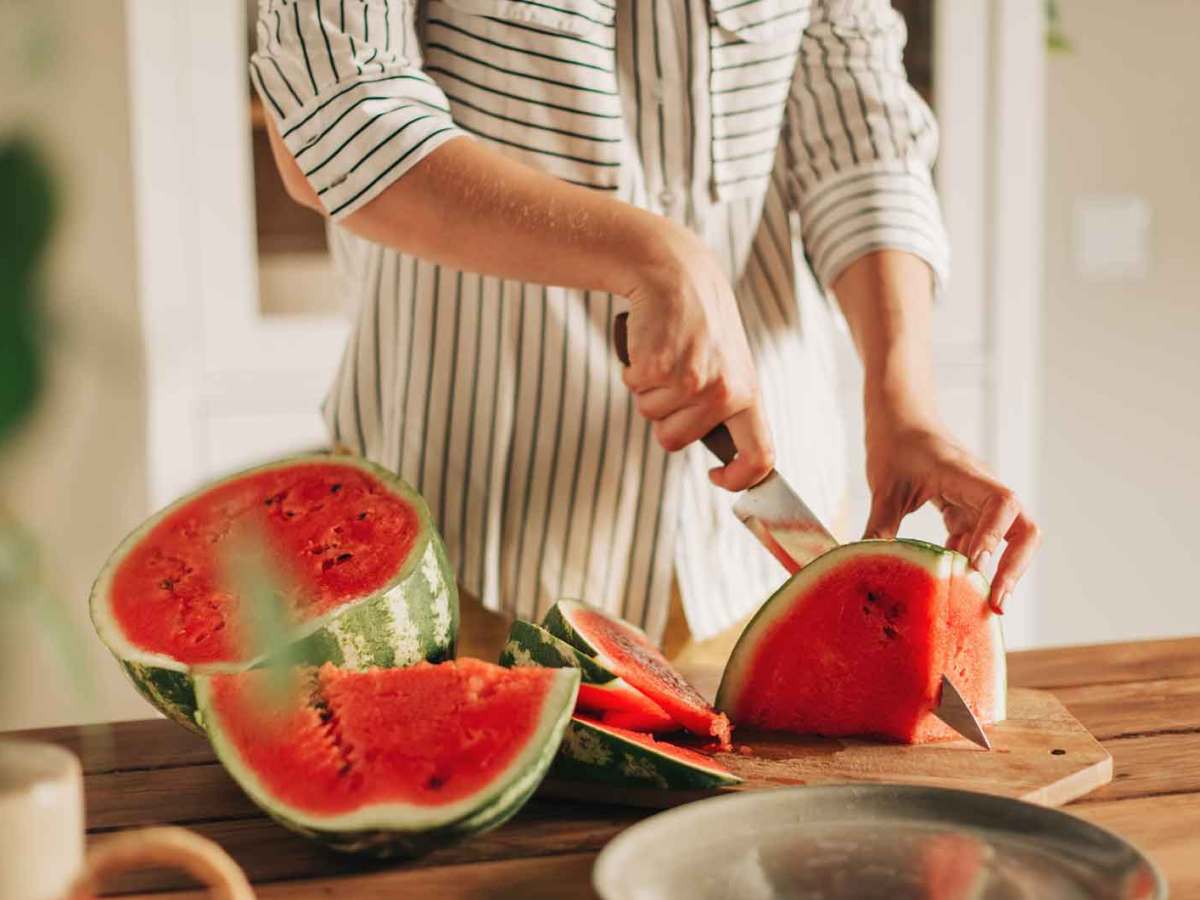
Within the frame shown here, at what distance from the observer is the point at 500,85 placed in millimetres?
1376

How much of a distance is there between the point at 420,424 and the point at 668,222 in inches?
16.7

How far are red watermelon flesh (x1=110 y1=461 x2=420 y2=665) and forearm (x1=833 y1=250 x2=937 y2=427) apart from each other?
1.78 ft

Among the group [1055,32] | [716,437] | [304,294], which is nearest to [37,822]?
[716,437]

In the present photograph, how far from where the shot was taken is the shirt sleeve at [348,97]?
1.21 metres

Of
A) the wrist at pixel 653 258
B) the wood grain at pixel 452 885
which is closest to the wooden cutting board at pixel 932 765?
the wood grain at pixel 452 885

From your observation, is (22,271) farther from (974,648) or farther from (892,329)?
(892,329)

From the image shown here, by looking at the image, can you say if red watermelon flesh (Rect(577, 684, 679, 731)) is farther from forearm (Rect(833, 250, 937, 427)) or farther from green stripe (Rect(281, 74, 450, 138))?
green stripe (Rect(281, 74, 450, 138))

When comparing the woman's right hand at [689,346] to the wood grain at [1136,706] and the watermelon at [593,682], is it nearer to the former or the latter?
the watermelon at [593,682]

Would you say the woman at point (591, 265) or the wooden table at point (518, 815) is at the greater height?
the woman at point (591, 265)

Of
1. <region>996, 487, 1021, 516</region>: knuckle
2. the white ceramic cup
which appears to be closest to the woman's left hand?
<region>996, 487, 1021, 516</region>: knuckle

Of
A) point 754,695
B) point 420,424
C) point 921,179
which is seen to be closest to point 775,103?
point 921,179

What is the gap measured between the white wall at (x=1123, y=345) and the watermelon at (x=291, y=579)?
9.12 feet

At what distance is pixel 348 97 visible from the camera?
1.22m

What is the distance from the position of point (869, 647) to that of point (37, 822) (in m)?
0.70
